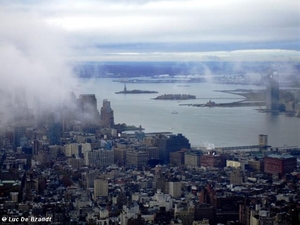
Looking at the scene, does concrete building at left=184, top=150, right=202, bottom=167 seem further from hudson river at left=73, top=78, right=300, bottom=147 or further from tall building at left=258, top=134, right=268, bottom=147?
tall building at left=258, top=134, right=268, bottom=147

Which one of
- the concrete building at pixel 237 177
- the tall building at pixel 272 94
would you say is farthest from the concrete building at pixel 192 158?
the tall building at pixel 272 94

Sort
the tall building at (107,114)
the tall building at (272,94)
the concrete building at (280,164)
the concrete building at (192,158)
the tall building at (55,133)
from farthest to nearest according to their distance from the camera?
the tall building at (272,94) → the tall building at (107,114) → the tall building at (55,133) → the concrete building at (192,158) → the concrete building at (280,164)

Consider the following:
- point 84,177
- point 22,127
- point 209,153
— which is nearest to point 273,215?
point 84,177

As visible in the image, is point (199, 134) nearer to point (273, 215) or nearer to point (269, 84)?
point (269, 84)

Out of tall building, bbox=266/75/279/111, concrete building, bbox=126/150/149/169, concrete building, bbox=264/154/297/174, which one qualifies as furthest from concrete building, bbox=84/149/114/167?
tall building, bbox=266/75/279/111

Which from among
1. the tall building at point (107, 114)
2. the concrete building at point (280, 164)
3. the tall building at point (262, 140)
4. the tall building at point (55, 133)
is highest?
the tall building at point (107, 114)

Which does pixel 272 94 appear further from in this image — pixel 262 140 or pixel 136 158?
pixel 136 158

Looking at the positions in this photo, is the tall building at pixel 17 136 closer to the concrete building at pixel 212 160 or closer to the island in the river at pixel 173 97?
the concrete building at pixel 212 160
